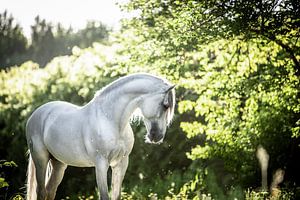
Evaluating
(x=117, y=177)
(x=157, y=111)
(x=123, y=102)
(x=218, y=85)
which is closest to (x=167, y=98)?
(x=157, y=111)

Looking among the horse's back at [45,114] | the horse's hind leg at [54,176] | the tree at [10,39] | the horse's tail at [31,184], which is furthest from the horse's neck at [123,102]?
the tree at [10,39]

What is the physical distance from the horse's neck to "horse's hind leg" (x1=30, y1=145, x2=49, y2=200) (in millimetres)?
1055

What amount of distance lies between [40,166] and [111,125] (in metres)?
1.19

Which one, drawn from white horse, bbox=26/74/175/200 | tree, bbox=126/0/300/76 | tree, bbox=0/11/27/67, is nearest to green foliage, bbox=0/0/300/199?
tree, bbox=126/0/300/76

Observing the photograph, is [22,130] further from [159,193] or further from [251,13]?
[251,13]

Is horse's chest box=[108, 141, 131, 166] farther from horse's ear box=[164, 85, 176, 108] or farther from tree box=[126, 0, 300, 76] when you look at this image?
tree box=[126, 0, 300, 76]

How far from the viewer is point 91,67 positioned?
1247cm

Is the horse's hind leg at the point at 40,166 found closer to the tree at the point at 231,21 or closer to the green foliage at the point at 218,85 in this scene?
the green foliage at the point at 218,85

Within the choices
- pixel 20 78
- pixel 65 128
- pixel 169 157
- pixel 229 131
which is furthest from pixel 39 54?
pixel 65 128

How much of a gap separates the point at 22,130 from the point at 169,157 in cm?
381

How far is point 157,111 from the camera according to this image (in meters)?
4.33

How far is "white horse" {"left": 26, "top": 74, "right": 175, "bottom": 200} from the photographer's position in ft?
14.3

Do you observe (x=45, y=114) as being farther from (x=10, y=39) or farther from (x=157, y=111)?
(x=10, y=39)

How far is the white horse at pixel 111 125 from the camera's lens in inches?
172
